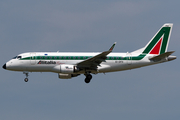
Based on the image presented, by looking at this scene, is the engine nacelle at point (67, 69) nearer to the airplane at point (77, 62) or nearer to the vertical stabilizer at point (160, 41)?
the airplane at point (77, 62)

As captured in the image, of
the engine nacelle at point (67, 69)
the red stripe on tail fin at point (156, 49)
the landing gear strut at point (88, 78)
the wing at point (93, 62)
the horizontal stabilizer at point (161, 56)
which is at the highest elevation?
the red stripe on tail fin at point (156, 49)

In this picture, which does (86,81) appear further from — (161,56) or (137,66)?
(161,56)

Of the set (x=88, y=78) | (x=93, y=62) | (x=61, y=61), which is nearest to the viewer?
(x=93, y=62)

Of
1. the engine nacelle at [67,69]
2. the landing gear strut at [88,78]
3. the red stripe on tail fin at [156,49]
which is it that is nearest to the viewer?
the engine nacelle at [67,69]

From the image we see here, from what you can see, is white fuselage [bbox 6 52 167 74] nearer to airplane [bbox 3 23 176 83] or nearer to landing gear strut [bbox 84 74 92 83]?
airplane [bbox 3 23 176 83]

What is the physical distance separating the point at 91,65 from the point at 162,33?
12.6 metres

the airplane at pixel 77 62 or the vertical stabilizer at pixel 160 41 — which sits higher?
the vertical stabilizer at pixel 160 41

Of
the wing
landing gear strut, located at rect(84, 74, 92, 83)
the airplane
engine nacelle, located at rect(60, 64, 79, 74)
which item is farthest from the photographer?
landing gear strut, located at rect(84, 74, 92, 83)

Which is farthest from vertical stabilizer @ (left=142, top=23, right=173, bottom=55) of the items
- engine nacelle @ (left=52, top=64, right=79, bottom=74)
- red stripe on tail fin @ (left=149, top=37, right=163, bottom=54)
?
engine nacelle @ (left=52, top=64, right=79, bottom=74)

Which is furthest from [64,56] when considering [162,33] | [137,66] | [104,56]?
[162,33]

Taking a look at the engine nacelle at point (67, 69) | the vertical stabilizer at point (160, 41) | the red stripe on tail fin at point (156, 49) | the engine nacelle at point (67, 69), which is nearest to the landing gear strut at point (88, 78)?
the engine nacelle at point (67, 69)

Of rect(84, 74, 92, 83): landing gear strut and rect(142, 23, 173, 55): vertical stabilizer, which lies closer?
rect(84, 74, 92, 83): landing gear strut

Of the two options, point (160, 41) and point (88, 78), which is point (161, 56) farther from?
point (88, 78)

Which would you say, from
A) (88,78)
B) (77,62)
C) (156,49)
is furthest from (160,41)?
(77,62)
